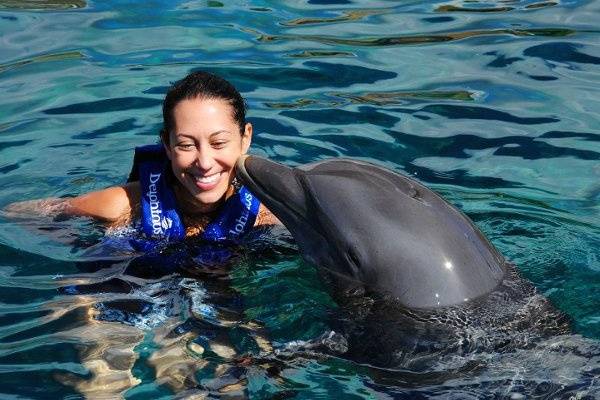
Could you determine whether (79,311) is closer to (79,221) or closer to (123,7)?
(79,221)

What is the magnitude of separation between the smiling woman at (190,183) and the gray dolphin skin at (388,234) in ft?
2.50

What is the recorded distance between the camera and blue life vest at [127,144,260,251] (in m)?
7.06

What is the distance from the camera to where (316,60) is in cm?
1090

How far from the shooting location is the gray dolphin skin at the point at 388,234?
5.57 metres

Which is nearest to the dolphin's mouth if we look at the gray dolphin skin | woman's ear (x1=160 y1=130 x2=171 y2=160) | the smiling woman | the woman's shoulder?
the gray dolphin skin

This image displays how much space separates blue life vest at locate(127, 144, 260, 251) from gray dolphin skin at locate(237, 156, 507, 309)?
1047 millimetres

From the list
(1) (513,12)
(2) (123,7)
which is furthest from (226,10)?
(1) (513,12)

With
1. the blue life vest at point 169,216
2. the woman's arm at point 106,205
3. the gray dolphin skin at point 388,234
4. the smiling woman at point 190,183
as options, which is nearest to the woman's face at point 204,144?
the smiling woman at point 190,183

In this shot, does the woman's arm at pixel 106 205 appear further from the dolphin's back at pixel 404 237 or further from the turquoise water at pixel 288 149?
the dolphin's back at pixel 404 237

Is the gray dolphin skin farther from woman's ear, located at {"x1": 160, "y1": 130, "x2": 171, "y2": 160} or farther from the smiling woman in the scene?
woman's ear, located at {"x1": 160, "y1": 130, "x2": 171, "y2": 160}

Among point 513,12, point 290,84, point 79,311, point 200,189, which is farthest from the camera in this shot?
point 513,12

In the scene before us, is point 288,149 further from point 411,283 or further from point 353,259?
point 411,283

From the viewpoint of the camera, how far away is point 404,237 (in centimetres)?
562

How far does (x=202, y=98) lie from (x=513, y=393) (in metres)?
2.63
